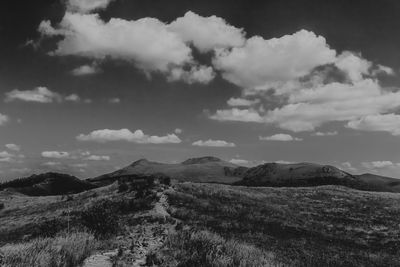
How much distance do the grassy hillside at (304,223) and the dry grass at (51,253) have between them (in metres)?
7.78

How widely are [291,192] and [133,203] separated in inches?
1253

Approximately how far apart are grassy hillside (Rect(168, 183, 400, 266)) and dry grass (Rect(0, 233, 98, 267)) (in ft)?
25.5

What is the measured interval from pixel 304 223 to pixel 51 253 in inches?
1060

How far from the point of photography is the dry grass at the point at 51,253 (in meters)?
9.58

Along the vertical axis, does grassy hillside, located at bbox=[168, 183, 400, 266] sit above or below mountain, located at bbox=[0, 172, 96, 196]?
above

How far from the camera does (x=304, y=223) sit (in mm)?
34094

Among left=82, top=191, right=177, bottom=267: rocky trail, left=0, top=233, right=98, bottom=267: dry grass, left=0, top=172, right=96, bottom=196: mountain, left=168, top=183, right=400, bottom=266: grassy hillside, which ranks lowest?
left=0, top=172, right=96, bottom=196: mountain

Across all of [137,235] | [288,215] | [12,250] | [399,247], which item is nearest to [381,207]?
[288,215]

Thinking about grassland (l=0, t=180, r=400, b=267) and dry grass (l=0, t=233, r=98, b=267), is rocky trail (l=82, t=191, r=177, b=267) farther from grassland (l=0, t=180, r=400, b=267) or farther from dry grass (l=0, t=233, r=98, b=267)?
dry grass (l=0, t=233, r=98, b=267)

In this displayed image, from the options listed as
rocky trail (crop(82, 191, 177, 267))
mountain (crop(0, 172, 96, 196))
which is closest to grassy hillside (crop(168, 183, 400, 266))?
rocky trail (crop(82, 191, 177, 267))

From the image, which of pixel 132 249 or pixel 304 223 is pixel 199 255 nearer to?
pixel 132 249

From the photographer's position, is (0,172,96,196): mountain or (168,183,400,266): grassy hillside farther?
(0,172,96,196): mountain

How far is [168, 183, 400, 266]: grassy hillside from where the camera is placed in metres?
21.9

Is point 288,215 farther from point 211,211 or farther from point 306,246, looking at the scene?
point 306,246
